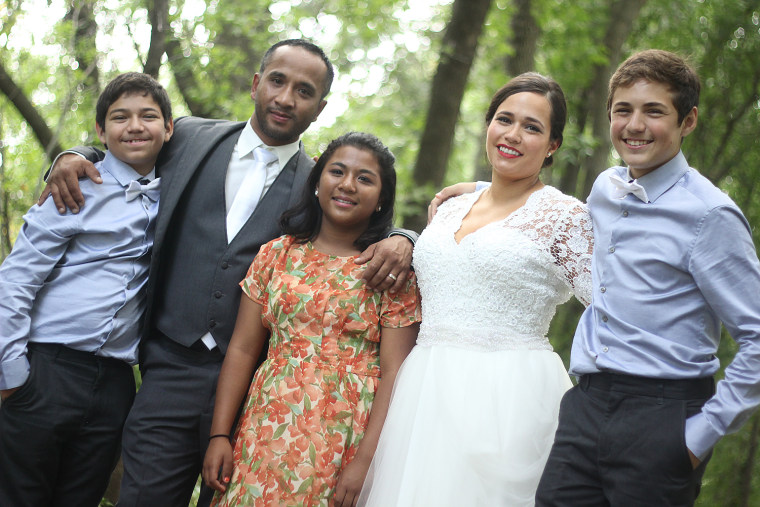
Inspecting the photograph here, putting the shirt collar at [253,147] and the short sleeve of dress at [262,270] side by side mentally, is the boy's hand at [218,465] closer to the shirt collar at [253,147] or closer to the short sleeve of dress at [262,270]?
the short sleeve of dress at [262,270]

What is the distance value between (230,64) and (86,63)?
51.6 inches

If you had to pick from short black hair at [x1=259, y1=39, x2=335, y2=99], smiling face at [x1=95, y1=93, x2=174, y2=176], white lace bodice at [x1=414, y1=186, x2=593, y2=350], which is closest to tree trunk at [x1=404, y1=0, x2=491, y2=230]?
Result: short black hair at [x1=259, y1=39, x2=335, y2=99]

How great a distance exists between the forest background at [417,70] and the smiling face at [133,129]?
4.26 ft

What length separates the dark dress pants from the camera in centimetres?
312

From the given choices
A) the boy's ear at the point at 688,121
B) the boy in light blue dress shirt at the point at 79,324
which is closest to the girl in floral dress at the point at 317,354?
the boy in light blue dress shirt at the point at 79,324

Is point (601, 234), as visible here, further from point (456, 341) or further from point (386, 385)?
point (386, 385)

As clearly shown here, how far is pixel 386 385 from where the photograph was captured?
2922mm

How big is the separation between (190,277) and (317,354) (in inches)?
27.9

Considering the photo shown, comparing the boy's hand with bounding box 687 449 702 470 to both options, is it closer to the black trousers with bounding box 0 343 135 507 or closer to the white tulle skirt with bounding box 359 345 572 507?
the white tulle skirt with bounding box 359 345 572 507

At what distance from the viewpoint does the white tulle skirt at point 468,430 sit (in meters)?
2.61

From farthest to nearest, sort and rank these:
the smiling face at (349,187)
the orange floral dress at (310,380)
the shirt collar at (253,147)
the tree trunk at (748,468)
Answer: the tree trunk at (748,468)
the shirt collar at (253,147)
the smiling face at (349,187)
the orange floral dress at (310,380)

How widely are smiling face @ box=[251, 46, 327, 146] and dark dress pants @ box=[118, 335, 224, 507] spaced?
105 cm

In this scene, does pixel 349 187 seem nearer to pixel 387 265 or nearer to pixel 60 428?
pixel 387 265

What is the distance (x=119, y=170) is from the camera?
132 inches
